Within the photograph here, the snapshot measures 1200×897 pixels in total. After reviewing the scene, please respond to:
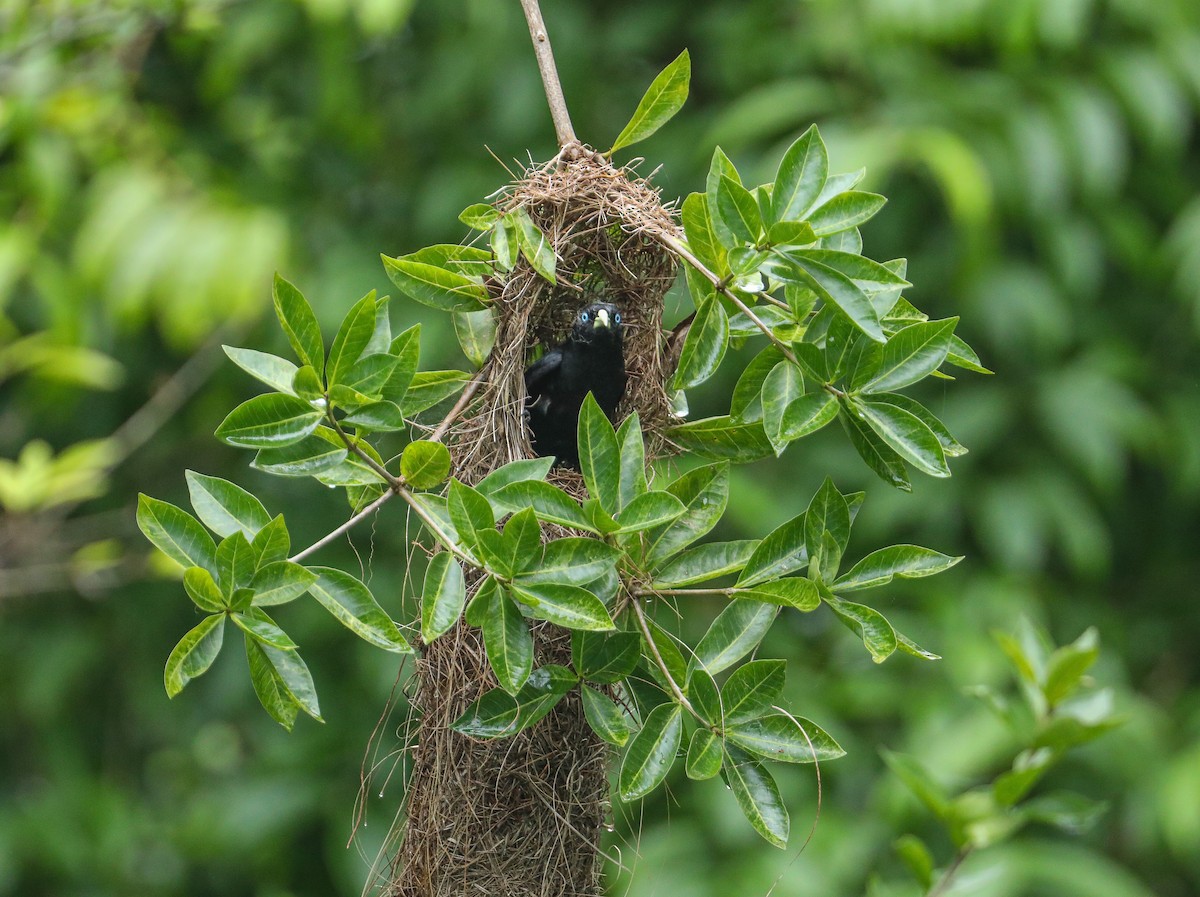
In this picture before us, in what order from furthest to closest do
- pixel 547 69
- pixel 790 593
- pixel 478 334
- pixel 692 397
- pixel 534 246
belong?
pixel 692 397, pixel 478 334, pixel 547 69, pixel 534 246, pixel 790 593

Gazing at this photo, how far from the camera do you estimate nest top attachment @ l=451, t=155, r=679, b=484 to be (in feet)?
5.95

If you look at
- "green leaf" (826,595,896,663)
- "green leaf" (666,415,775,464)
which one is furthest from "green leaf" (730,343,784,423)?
"green leaf" (826,595,896,663)

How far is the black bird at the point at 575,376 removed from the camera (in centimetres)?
209

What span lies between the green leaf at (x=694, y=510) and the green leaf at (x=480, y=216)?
45 centimetres

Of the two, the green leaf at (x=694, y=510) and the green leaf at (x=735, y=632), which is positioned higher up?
the green leaf at (x=694, y=510)

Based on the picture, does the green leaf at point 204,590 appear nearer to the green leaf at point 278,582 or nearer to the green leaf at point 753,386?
the green leaf at point 278,582

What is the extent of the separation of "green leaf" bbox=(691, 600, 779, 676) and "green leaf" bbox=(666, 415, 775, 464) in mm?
198

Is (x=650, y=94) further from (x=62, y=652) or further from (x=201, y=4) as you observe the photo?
(x=62, y=652)

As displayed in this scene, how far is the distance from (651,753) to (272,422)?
0.56 meters

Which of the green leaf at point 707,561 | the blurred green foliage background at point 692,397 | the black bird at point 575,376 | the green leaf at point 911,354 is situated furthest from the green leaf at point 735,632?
the blurred green foliage background at point 692,397

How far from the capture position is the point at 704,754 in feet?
4.63

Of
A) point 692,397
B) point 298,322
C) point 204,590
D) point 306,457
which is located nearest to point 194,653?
point 204,590

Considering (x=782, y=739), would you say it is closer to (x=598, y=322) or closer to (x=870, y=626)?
(x=870, y=626)

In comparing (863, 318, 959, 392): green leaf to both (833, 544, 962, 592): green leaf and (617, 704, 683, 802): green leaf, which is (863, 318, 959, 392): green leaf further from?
(617, 704, 683, 802): green leaf
